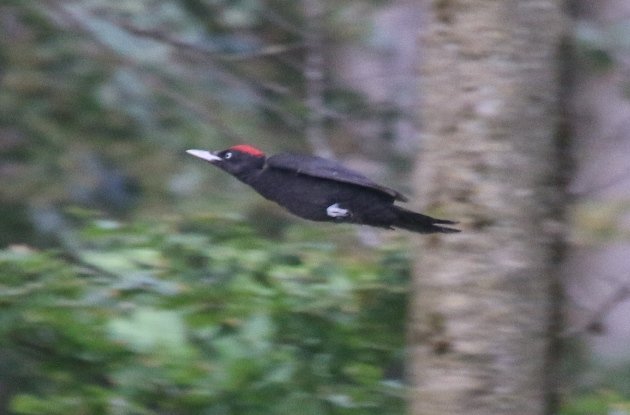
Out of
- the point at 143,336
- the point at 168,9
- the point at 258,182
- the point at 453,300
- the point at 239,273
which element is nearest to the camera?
the point at 258,182

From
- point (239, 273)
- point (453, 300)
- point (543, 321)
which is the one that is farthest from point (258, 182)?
point (239, 273)

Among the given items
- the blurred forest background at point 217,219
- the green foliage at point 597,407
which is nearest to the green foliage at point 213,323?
the blurred forest background at point 217,219

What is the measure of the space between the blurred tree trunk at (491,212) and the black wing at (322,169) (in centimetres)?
129

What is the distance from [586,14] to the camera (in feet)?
25.9

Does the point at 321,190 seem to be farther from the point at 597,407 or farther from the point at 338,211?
the point at 597,407

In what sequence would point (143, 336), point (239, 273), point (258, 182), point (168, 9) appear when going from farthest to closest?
point (168, 9) → point (239, 273) → point (143, 336) → point (258, 182)

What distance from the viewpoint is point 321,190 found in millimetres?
2484

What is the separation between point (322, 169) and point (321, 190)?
0.14 ft

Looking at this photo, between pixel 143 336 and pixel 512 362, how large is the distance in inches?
49.0

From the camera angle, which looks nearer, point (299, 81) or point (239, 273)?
point (239, 273)

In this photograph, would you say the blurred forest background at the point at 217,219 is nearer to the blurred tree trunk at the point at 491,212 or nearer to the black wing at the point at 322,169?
the blurred tree trunk at the point at 491,212

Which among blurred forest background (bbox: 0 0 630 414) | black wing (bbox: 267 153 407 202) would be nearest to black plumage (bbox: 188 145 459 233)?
black wing (bbox: 267 153 407 202)

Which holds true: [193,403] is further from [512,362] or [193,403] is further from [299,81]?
[299,81]

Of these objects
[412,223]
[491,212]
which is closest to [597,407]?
[491,212]
